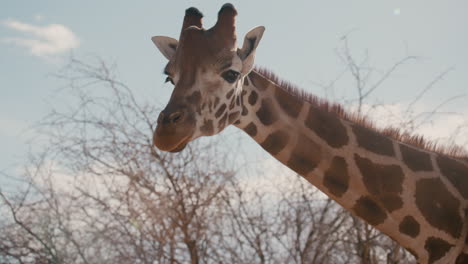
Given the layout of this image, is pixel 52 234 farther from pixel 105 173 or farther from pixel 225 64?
pixel 225 64

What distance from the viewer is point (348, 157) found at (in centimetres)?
487

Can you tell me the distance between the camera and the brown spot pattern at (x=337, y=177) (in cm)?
481

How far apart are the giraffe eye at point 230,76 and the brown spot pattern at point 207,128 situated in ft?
1.22

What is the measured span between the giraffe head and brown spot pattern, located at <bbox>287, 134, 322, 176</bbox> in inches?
23.0

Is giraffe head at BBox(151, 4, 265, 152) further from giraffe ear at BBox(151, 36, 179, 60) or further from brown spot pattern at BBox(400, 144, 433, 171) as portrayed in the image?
brown spot pattern at BBox(400, 144, 433, 171)

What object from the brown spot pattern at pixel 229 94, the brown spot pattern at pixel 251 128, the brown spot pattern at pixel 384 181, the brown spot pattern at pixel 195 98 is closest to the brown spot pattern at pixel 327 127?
the brown spot pattern at pixel 384 181

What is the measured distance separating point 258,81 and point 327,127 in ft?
2.39

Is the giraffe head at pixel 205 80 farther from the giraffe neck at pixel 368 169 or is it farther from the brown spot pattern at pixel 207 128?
the giraffe neck at pixel 368 169

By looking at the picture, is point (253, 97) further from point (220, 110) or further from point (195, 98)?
point (195, 98)

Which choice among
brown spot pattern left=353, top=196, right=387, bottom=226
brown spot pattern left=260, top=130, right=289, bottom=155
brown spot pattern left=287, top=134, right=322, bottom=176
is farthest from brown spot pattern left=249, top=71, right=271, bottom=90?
brown spot pattern left=353, top=196, right=387, bottom=226

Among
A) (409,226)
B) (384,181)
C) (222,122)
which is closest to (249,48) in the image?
(222,122)

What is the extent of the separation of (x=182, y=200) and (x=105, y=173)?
116cm

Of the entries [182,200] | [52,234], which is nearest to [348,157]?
[182,200]

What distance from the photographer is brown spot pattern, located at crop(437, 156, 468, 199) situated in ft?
15.5
